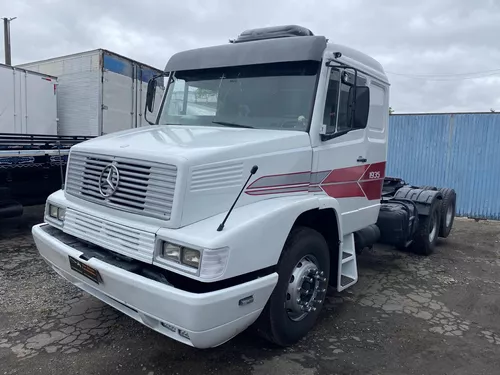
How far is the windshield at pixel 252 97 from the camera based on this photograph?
12.3 ft

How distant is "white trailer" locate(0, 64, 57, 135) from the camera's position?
874cm

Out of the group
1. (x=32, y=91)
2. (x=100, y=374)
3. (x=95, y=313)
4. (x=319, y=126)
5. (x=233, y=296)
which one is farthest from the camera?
(x=32, y=91)

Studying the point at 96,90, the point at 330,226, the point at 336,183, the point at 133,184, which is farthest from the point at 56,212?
the point at 96,90

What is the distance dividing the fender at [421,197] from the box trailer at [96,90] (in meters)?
6.68

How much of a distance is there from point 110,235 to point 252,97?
188 centimetres

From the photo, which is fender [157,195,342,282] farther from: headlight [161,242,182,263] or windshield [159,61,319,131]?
windshield [159,61,319,131]

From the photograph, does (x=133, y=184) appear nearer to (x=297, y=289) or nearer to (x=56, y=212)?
(x=56, y=212)

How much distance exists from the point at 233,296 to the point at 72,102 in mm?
8662

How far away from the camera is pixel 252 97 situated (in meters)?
→ 3.92

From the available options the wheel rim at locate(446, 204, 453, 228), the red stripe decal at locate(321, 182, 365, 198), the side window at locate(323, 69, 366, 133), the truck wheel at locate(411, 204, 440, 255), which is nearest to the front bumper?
the red stripe decal at locate(321, 182, 365, 198)

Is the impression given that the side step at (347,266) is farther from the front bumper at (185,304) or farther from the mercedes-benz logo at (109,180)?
the mercedes-benz logo at (109,180)

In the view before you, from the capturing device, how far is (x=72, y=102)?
9688 mm

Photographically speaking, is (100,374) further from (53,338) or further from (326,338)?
(326,338)

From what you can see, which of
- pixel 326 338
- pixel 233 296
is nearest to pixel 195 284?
pixel 233 296
